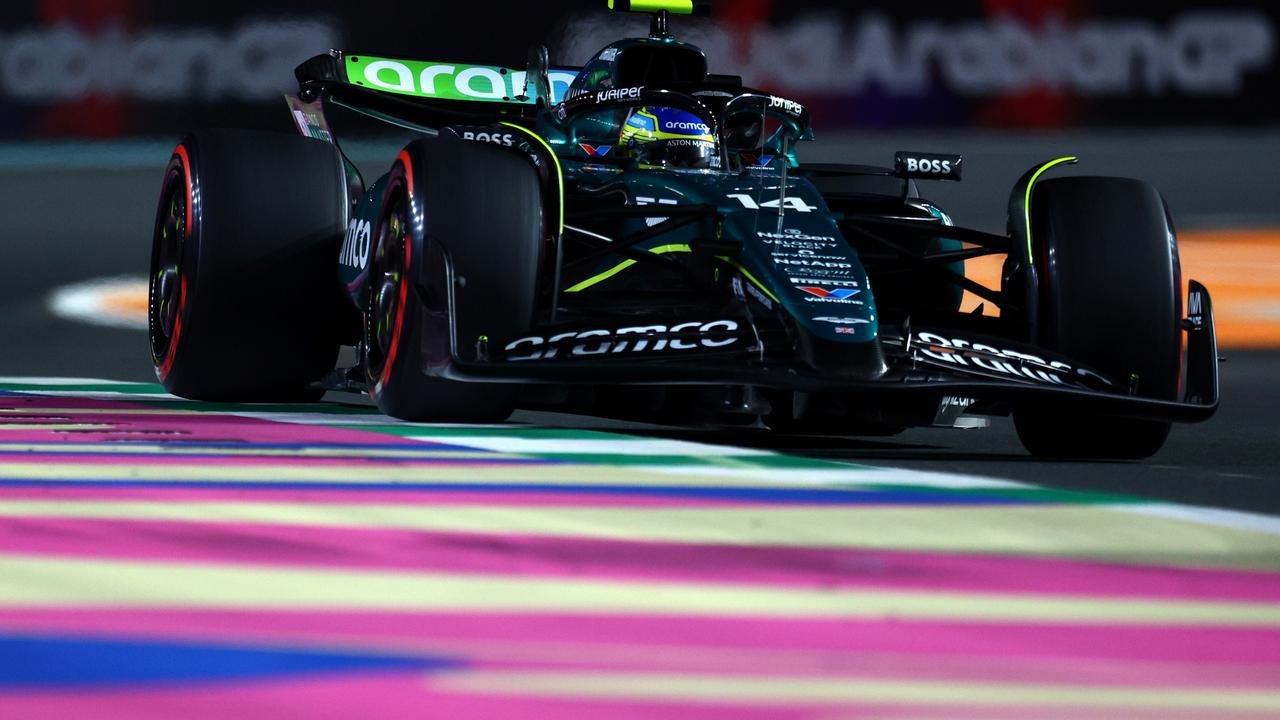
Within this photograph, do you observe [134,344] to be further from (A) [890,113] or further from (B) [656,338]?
(A) [890,113]

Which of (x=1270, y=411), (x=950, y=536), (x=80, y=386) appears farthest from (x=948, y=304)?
(x=950, y=536)

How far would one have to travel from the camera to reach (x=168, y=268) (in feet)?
29.3

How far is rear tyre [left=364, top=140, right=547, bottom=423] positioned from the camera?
6625mm

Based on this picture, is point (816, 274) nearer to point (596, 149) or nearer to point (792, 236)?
point (792, 236)

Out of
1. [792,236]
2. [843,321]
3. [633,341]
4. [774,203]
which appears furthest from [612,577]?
[774,203]

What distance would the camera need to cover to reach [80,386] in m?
9.17

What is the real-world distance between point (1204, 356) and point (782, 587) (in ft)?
11.9

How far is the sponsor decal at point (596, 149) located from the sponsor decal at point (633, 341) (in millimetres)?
1649

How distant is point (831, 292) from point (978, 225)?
1165 centimetres

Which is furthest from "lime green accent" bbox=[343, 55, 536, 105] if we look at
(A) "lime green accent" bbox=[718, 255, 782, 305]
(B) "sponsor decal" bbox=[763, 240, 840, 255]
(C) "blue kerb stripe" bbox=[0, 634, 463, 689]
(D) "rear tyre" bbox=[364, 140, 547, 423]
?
(C) "blue kerb stripe" bbox=[0, 634, 463, 689]

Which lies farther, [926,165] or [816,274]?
[926,165]

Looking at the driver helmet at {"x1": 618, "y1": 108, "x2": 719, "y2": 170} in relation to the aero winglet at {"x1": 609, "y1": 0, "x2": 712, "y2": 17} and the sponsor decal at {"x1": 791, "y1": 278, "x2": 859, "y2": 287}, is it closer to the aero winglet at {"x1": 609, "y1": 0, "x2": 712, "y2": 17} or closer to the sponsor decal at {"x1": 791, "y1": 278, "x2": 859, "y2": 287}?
the aero winglet at {"x1": 609, "y1": 0, "x2": 712, "y2": 17}

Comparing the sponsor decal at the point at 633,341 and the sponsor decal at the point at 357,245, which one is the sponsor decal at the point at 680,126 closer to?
the sponsor decal at the point at 357,245

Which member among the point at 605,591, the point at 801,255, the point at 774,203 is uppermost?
the point at 774,203
